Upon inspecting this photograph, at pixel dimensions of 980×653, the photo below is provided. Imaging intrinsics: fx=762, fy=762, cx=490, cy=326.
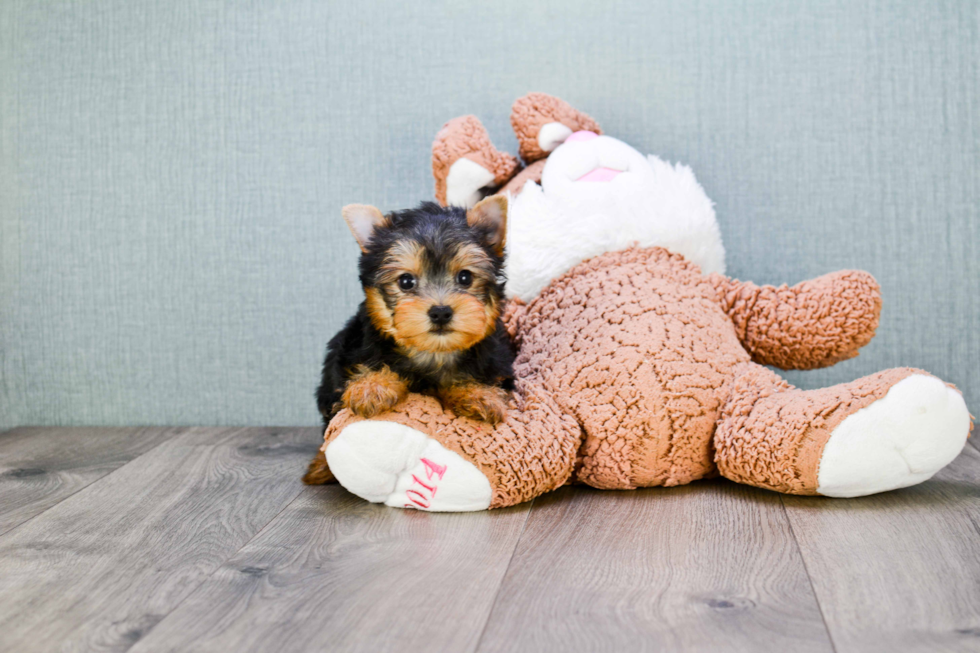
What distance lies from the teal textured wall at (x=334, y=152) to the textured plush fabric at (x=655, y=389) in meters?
0.55

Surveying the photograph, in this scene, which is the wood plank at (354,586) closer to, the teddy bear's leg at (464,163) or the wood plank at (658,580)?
the wood plank at (658,580)

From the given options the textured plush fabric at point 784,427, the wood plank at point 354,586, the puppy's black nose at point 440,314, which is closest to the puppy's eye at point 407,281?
the puppy's black nose at point 440,314

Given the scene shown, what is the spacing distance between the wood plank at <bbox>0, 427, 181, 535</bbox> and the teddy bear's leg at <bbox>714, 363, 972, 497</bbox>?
71.1 inches

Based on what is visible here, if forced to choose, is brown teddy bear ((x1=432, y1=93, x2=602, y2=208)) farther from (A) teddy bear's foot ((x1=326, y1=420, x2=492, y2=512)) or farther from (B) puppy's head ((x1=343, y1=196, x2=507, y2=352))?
(A) teddy bear's foot ((x1=326, y1=420, x2=492, y2=512))

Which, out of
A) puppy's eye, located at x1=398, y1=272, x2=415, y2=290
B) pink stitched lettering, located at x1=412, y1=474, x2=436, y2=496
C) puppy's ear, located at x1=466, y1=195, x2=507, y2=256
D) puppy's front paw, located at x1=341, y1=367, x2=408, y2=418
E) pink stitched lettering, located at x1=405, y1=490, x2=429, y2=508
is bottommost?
pink stitched lettering, located at x1=405, y1=490, x2=429, y2=508

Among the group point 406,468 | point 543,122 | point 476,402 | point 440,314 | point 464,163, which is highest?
→ point 543,122

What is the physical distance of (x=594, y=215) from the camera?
2229 mm

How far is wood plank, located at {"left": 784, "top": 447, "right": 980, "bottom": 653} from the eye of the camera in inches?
47.6

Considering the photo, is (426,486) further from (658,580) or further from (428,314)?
(658,580)

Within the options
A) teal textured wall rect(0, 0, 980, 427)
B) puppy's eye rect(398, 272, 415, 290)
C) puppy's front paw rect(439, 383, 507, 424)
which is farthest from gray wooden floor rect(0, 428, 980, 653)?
teal textured wall rect(0, 0, 980, 427)

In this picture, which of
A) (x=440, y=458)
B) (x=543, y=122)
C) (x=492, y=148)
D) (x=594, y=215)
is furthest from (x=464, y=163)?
(x=440, y=458)

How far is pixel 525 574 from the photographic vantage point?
1464 mm

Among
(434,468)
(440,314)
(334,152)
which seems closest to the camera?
(440,314)

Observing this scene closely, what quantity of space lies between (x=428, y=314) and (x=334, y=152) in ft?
4.39
